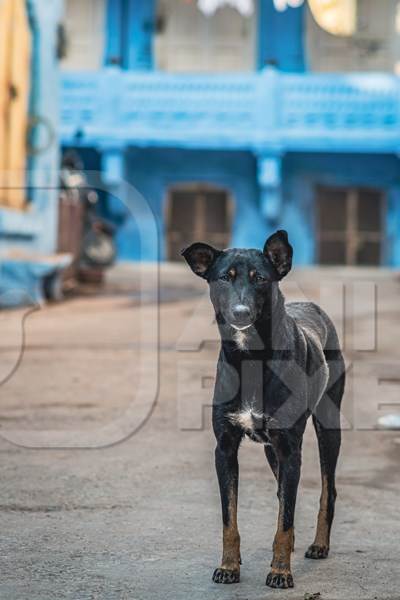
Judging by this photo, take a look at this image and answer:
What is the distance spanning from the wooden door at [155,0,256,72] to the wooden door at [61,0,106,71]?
4.09 ft

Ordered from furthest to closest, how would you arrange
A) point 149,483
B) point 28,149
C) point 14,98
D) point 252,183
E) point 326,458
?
point 252,183, point 28,149, point 14,98, point 149,483, point 326,458

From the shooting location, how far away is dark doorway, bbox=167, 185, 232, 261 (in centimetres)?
2203

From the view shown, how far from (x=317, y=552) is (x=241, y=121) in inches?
675

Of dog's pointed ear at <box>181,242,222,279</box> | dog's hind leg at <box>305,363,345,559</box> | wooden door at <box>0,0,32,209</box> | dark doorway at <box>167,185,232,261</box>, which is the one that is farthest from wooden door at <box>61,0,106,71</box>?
dog's pointed ear at <box>181,242,222,279</box>

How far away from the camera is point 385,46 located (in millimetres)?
21578

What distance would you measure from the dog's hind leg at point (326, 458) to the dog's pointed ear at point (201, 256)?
0.78 m

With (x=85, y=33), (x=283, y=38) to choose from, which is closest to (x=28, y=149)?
(x=85, y=33)

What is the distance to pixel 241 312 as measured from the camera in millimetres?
3260

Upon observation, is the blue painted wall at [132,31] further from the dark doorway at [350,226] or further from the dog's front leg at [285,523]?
the dog's front leg at [285,523]

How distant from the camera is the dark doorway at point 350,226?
→ 21.9 metres

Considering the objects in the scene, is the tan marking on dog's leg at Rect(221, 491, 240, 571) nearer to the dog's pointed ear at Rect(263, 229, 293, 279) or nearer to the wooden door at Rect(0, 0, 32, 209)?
the dog's pointed ear at Rect(263, 229, 293, 279)

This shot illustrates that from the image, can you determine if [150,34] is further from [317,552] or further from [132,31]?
[317,552]

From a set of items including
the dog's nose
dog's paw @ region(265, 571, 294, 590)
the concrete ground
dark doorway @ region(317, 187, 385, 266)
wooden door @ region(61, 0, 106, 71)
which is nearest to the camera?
the dog's nose

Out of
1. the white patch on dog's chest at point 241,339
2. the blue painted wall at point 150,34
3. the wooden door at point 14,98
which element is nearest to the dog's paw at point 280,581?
the white patch on dog's chest at point 241,339
